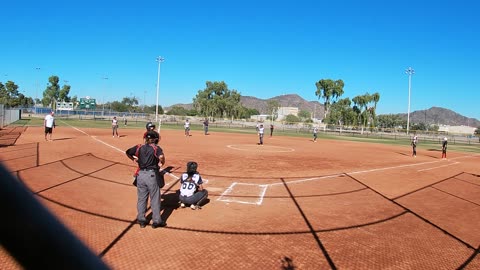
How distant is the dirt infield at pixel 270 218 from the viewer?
235 inches

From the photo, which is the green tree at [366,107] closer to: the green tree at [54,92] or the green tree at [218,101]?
the green tree at [218,101]

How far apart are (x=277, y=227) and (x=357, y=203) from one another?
3662 millimetres

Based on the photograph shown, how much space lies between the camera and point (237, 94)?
422 feet

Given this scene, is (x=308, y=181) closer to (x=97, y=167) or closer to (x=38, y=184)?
(x=97, y=167)

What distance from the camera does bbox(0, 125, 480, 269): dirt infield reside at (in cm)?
597

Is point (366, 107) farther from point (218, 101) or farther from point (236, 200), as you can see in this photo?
point (236, 200)

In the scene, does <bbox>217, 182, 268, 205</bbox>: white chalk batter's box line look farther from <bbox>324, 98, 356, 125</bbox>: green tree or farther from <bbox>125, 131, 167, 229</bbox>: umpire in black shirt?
<bbox>324, 98, 356, 125</bbox>: green tree

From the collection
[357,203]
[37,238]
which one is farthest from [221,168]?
[37,238]

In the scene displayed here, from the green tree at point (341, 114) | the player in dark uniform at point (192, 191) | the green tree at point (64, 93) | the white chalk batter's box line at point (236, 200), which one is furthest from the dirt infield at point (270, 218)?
the green tree at point (64, 93)

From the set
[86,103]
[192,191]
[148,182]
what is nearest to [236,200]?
[192,191]

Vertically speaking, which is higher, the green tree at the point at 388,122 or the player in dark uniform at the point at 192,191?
the green tree at the point at 388,122

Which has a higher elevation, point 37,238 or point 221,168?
point 37,238

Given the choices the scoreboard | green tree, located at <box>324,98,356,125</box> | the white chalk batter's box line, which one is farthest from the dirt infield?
green tree, located at <box>324,98,356,125</box>

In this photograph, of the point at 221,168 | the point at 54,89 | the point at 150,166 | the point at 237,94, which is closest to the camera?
the point at 150,166
